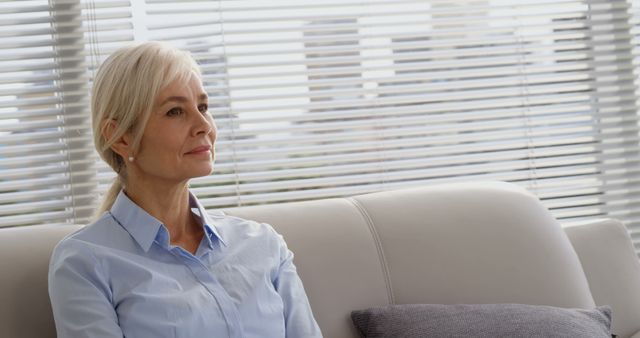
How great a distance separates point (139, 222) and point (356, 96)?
1.08 metres

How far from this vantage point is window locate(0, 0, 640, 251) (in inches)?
94.3

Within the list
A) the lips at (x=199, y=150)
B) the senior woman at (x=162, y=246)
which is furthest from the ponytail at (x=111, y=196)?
the lips at (x=199, y=150)

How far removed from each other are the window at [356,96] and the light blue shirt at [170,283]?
64cm

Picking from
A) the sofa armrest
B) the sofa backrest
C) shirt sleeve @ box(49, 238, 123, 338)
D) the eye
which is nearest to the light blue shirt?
shirt sleeve @ box(49, 238, 123, 338)

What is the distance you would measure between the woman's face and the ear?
1.1 inches

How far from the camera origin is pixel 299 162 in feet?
8.44

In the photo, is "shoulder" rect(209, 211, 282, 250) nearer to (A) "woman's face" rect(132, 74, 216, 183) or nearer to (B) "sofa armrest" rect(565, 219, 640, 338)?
(A) "woman's face" rect(132, 74, 216, 183)

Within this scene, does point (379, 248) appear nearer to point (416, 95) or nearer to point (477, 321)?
point (477, 321)

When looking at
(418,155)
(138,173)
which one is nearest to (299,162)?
(418,155)

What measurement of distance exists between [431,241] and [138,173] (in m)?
0.77

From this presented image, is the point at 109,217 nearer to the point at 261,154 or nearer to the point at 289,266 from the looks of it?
the point at 289,266

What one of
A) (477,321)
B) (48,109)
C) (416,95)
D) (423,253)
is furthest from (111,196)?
(416,95)

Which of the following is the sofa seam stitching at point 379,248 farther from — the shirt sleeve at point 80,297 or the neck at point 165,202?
the shirt sleeve at point 80,297

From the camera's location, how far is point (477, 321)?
187 cm
